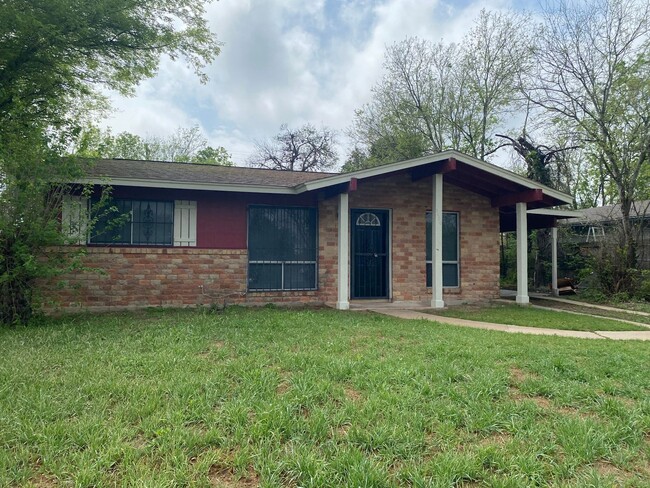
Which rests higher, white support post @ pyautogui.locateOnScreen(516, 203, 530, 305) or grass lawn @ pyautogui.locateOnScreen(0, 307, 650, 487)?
white support post @ pyautogui.locateOnScreen(516, 203, 530, 305)

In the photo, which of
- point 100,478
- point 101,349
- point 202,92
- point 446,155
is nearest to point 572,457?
point 100,478

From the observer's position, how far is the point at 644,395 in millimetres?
3428

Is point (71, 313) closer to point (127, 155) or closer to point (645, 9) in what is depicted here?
point (645, 9)

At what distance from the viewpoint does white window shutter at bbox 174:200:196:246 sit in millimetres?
8641

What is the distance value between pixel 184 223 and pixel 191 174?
50.4 inches

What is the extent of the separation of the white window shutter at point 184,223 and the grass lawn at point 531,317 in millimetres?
5433

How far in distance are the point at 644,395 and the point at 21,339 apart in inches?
269

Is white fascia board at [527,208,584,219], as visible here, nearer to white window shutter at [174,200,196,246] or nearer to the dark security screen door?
the dark security screen door

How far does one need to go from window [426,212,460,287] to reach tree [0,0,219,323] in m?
7.74

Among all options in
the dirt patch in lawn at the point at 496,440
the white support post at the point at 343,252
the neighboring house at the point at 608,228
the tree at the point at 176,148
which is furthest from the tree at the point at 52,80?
the tree at the point at 176,148

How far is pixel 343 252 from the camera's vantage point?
866 cm

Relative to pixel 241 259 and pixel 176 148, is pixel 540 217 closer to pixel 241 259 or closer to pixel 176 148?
pixel 241 259

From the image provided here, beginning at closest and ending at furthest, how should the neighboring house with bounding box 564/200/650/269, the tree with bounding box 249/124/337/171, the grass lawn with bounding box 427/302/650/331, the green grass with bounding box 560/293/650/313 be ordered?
the grass lawn with bounding box 427/302/650/331 → the green grass with bounding box 560/293/650/313 → the neighboring house with bounding box 564/200/650/269 → the tree with bounding box 249/124/337/171

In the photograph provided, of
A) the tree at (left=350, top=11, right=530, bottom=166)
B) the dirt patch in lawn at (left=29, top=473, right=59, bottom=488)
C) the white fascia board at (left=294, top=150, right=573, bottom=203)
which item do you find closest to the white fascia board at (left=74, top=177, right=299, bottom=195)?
the white fascia board at (left=294, top=150, right=573, bottom=203)
